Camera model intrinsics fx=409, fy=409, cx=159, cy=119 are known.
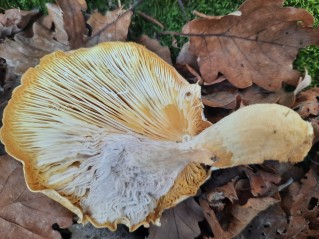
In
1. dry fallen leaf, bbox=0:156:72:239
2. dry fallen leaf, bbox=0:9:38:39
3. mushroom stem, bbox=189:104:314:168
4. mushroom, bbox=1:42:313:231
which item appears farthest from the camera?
dry fallen leaf, bbox=0:9:38:39

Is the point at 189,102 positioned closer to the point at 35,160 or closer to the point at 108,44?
the point at 108,44

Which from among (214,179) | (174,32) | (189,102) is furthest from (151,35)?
(214,179)

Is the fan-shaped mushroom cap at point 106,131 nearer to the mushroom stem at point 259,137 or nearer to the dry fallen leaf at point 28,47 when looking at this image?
the mushroom stem at point 259,137

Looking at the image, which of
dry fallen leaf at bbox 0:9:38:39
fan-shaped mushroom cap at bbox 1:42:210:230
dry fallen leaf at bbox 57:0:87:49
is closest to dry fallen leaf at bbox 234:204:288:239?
fan-shaped mushroom cap at bbox 1:42:210:230

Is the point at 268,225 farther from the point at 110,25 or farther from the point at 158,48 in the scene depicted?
the point at 110,25

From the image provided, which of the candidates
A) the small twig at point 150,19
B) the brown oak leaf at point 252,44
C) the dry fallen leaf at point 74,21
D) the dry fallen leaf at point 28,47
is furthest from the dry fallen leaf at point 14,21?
the brown oak leaf at point 252,44

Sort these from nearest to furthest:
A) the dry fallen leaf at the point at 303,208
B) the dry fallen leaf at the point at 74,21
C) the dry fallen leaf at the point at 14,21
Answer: the dry fallen leaf at the point at 303,208 < the dry fallen leaf at the point at 74,21 < the dry fallen leaf at the point at 14,21

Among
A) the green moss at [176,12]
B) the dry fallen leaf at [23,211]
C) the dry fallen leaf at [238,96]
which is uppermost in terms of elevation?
the green moss at [176,12]

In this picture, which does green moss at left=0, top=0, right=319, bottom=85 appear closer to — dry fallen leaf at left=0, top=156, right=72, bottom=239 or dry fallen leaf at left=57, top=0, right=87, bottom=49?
dry fallen leaf at left=57, top=0, right=87, bottom=49
